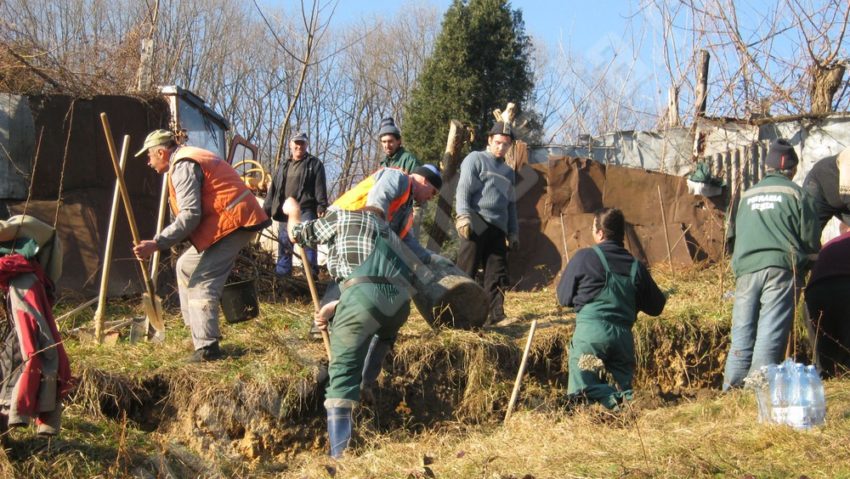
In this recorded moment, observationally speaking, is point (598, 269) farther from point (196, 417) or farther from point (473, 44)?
point (473, 44)

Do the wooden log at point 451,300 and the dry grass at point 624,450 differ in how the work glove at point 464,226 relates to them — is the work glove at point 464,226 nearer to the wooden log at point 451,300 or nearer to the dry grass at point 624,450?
the wooden log at point 451,300

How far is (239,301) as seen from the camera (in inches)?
269

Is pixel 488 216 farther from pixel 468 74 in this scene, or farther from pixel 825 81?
pixel 468 74

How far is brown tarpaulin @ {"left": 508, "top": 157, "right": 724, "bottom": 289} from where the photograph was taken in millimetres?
10391

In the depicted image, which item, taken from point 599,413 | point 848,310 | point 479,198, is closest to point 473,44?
point 479,198

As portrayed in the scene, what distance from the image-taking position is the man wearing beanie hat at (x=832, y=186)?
6.87 m

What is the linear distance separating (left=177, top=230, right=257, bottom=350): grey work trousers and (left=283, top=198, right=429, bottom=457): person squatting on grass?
36.7 inches

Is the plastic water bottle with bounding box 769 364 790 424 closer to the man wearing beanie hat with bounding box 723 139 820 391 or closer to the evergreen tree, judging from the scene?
the man wearing beanie hat with bounding box 723 139 820 391

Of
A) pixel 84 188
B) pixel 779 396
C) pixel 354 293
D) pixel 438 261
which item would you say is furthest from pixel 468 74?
pixel 779 396

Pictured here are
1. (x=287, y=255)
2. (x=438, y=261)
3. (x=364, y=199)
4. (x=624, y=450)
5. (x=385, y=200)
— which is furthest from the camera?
(x=287, y=255)

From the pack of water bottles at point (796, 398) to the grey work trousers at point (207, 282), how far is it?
3.59 m

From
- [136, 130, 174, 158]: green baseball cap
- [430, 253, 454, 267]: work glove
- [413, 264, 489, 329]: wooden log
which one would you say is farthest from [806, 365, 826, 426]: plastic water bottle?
[136, 130, 174, 158]: green baseball cap

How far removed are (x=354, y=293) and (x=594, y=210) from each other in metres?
5.99

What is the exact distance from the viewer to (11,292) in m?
4.85
